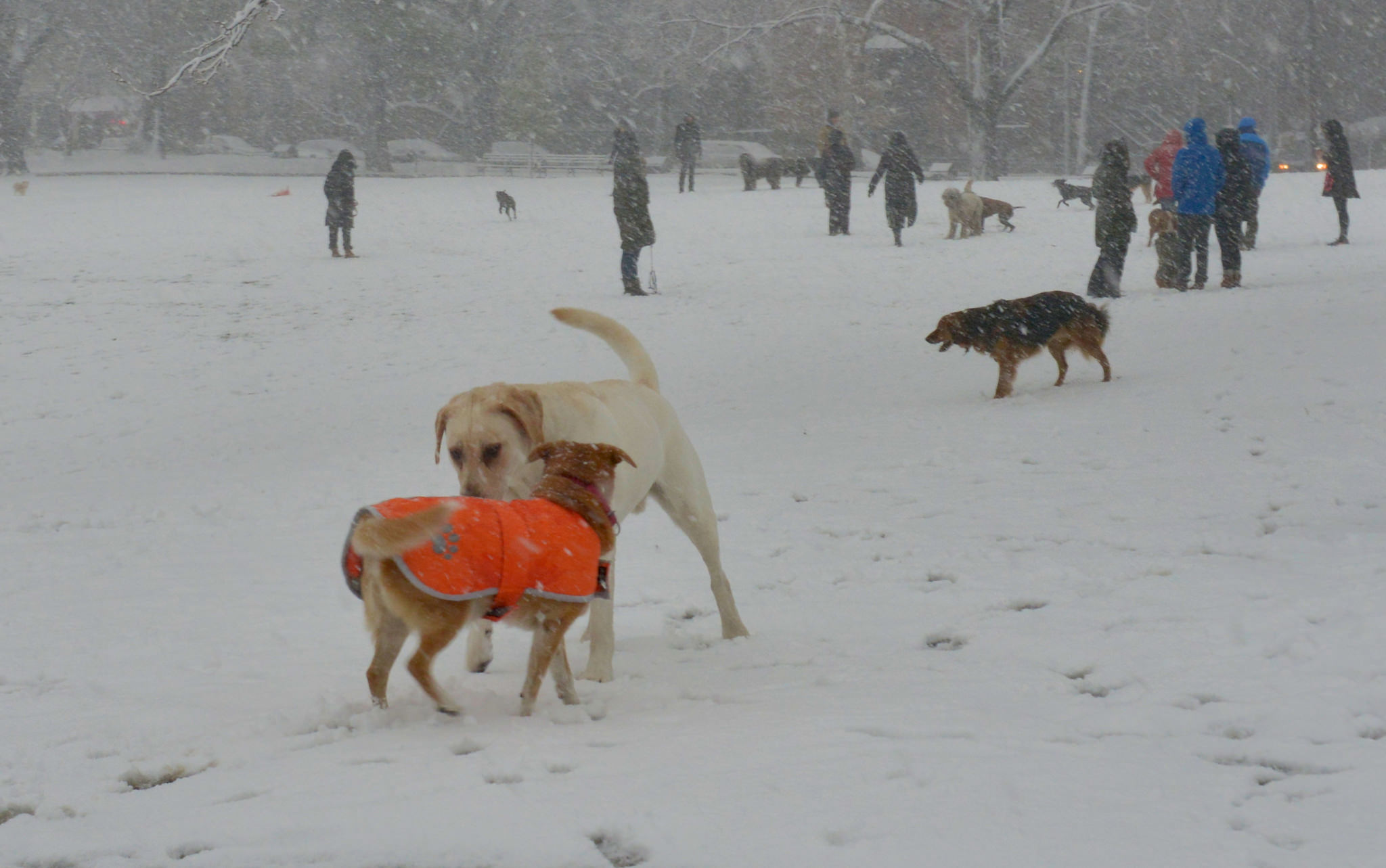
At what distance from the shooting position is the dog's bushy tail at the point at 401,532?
3.30 metres

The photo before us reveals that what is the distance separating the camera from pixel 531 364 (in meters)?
11.8

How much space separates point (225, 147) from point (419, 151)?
9079 millimetres

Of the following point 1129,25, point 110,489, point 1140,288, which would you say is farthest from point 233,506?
point 1129,25

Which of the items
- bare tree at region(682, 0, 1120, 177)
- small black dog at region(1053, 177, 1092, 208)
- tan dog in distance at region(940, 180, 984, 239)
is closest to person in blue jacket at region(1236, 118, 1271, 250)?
tan dog in distance at region(940, 180, 984, 239)

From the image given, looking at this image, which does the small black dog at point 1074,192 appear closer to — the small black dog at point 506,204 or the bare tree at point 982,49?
the bare tree at point 982,49

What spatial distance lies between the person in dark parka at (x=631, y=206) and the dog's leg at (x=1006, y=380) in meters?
6.47

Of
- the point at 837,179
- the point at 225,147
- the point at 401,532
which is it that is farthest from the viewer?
the point at 225,147

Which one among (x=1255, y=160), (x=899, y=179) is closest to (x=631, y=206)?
(x=899, y=179)

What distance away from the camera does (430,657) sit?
3.54m

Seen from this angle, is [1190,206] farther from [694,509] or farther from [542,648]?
[542,648]

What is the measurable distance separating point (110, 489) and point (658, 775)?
6.50 m

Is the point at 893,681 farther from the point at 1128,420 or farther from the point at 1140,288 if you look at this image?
the point at 1140,288

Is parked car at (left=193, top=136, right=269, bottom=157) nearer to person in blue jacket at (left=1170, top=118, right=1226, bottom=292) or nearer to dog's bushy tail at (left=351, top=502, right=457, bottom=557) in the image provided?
person in blue jacket at (left=1170, top=118, right=1226, bottom=292)

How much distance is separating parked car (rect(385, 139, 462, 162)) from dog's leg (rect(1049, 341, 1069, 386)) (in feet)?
126
